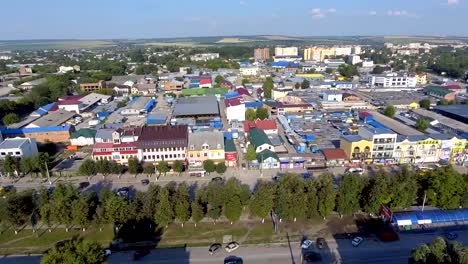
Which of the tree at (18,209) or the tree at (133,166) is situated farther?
the tree at (133,166)

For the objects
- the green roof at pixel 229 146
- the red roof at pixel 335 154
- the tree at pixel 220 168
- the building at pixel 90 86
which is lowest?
the tree at pixel 220 168

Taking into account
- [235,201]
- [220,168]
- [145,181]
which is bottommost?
[145,181]

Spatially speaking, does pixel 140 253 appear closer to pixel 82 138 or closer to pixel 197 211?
pixel 197 211

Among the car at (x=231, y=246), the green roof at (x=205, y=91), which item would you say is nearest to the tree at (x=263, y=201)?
the car at (x=231, y=246)

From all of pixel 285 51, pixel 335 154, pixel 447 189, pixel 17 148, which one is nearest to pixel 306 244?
pixel 447 189

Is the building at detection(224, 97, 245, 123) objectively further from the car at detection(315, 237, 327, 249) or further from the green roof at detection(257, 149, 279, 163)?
the car at detection(315, 237, 327, 249)

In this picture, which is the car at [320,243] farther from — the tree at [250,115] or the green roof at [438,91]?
the green roof at [438,91]
